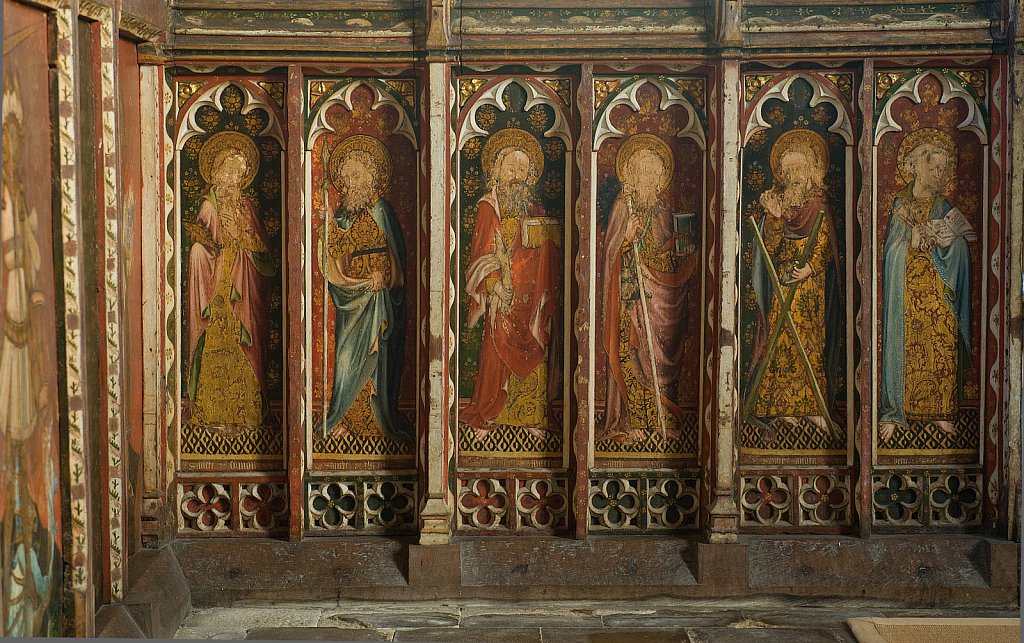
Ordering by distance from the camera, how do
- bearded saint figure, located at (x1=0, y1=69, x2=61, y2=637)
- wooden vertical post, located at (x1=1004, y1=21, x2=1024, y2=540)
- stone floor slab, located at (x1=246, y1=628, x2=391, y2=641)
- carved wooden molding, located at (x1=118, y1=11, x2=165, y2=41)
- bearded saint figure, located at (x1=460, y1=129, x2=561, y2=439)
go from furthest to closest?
bearded saint figure, located at (x1=460, y1=129, x2=561, y2=439)
wooden vertical post, located at (x1=1004, y1=21, x2=1024, y2=540)
stone floor slab, located at (x1=246, y1=628, x2=391, y2=641)
carved wooden molding, located at (x1=118, y1=11, x2=165, y2=41)
bearded saint figure, located at (x1=0, y1=69, x2=61, y2=637)

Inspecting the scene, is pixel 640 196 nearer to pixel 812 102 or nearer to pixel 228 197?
pixel 812 102

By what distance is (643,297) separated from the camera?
593cm

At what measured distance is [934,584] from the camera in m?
5.83

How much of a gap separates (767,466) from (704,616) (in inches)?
33.8

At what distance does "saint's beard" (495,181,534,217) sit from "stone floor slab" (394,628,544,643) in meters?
2.08

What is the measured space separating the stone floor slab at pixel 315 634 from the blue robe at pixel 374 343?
40.5 inches

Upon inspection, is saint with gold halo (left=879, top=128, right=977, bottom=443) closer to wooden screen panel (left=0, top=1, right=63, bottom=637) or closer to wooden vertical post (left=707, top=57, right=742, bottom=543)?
wooden vertical post (left=707, top=57, right=742, bottom=543)

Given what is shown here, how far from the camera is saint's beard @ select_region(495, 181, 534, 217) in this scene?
5.90 metres

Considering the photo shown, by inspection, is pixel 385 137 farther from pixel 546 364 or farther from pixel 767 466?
pixel 767 466

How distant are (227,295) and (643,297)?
84.7 inches

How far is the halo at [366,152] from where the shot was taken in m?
5.89

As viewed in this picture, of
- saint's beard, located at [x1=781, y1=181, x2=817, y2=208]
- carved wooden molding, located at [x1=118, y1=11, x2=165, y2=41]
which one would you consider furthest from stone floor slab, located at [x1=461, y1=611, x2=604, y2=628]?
carved wooden molding, located at [x1=118, y1=11, x2=165, y2=41]

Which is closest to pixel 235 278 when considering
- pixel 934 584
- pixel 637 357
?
pixel 637 357

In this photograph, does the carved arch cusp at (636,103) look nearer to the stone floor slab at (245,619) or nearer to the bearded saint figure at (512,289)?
the bearded saint figure at (512,289)
